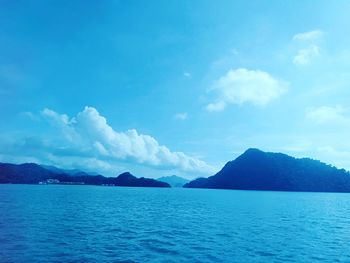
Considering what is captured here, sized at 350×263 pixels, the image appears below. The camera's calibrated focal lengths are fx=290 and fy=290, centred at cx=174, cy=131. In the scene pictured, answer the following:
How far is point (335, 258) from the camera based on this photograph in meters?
42.5

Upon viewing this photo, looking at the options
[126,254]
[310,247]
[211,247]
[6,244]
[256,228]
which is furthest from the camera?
[256,228]

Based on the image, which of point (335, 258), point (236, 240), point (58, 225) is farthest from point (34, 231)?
point (335, 258)

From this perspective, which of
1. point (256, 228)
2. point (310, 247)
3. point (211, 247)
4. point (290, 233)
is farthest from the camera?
point (256, 228)

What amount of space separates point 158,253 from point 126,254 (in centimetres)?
448

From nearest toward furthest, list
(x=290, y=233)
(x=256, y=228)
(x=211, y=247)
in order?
(x=211, y=247)
(x=290, y=233)
(x=256, y=228)

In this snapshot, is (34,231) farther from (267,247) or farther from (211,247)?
(267,247)

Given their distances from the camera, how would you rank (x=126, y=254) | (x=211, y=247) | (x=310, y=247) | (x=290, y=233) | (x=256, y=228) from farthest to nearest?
(x=256, y=228), (x=290, y=233), (x=310, y=247), (x=211, y=247), (x=126, y=254)

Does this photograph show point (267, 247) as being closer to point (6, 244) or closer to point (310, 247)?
point (310, 247)

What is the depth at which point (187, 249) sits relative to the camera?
44.1 meters

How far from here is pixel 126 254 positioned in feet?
131

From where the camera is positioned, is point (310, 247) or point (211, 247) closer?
point (211, 247)

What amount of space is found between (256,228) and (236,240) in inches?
679

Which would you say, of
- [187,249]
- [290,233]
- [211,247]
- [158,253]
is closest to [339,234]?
[290,233]

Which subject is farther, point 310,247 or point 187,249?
point 310,247
